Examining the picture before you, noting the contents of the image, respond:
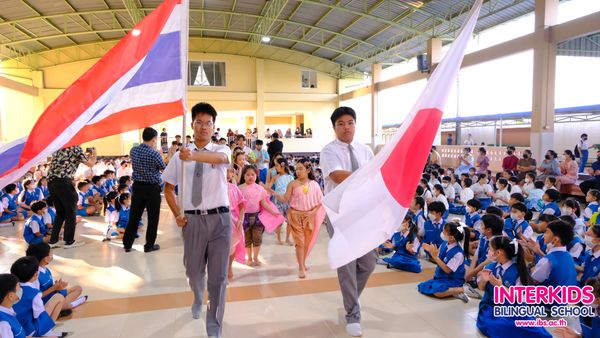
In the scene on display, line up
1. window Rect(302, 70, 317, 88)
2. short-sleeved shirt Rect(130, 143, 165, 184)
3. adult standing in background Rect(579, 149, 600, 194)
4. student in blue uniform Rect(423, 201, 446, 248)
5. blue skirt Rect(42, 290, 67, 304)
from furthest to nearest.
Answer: window Rect(302, 70, 317, 88) → adult standing in background Rect(579, 149, 600, 194) → short-sleeved shirt Rect(130, 143, 165, 184) → student in blue uniform Rect(423, 201, 446, 248) → blue skirt Rect(42, 290, 67, 304)

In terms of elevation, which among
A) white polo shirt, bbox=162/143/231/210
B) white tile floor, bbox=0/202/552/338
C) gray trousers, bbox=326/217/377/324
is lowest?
white tile floor, bbox=0/202/552/338

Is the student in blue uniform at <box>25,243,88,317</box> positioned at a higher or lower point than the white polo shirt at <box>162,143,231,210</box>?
lower

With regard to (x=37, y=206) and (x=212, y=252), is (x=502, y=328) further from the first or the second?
(x=37, y=206)

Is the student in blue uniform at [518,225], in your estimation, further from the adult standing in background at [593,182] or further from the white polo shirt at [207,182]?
the adult standing in background at [593,182]

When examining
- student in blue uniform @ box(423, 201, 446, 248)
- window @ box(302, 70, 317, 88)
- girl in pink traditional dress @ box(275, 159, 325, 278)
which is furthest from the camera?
window @ box(302, 70, 317, 88)

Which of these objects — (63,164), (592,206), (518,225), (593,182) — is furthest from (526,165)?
(63,164)

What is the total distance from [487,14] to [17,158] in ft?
44.4

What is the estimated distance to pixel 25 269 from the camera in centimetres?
263

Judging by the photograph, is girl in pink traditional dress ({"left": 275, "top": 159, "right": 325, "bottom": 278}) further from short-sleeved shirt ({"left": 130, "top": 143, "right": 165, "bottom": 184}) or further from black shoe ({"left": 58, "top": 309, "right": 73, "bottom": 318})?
black shoe ({"left": 58, "top": 309, "right": 73, "bottom": 318})

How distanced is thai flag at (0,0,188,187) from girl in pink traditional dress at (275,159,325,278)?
6.60ft

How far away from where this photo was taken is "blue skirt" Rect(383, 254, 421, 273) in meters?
4.12

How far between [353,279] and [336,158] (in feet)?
2.87

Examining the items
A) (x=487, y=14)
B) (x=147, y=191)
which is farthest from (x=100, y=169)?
(x=487, y=14)

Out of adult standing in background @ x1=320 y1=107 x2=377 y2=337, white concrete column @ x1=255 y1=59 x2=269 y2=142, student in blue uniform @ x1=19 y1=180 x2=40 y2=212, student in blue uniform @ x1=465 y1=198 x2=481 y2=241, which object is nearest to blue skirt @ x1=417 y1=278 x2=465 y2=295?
adult standing in background @ x1=320 y1=107 x2=377 y2=337
